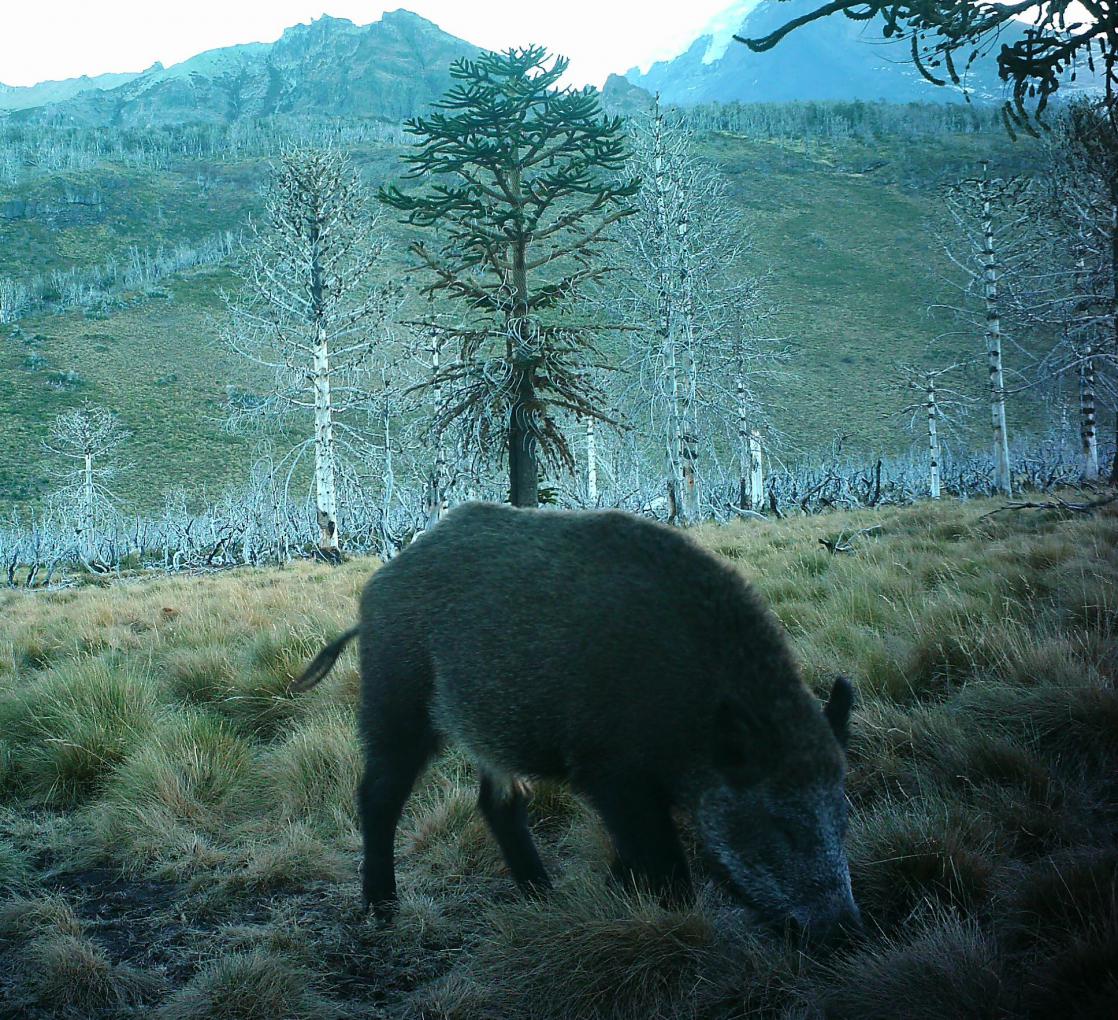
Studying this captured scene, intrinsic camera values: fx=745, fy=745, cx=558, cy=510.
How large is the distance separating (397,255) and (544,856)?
8261 centimetres

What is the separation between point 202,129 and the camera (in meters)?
158

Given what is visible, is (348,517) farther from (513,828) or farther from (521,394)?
(513,828)

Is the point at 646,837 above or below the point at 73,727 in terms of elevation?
above

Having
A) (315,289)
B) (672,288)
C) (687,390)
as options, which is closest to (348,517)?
(315,289)

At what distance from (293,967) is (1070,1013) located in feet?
7.86

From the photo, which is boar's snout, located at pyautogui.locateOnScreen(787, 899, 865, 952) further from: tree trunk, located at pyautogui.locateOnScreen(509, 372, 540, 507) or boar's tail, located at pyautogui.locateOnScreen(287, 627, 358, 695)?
tree trunk, located at pyautogui.locateOnScreen(509, 372, 540, 507)

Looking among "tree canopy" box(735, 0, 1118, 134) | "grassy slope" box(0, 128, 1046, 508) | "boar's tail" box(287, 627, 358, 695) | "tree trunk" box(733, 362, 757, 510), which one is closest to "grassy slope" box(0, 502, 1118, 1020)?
"boar's tail" box(287, 627, 358, 695)

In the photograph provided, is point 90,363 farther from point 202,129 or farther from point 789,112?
point 789,112

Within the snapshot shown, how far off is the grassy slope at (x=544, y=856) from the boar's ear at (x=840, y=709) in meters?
0.49

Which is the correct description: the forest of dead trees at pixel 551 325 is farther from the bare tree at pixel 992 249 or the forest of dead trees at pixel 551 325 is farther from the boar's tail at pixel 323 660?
the boar's tail at pixel 323 660

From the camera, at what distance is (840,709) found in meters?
2.77

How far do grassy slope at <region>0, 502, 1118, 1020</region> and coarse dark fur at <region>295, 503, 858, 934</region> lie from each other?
0.25 meters

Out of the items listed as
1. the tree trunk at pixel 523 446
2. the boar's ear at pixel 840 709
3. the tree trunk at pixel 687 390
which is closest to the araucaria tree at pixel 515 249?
the tree trunk at pixel 523 446

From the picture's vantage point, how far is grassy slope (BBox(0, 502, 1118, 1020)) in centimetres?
227
